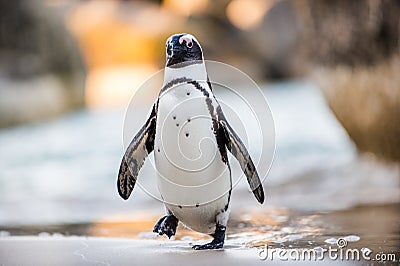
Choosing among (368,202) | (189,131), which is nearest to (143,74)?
(368,202)

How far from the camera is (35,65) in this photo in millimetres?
8492

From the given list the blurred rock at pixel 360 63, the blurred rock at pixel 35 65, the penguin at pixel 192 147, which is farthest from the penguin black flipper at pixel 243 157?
the blurred rock at pixel 35 65

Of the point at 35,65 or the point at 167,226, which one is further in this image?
the point at 35,65

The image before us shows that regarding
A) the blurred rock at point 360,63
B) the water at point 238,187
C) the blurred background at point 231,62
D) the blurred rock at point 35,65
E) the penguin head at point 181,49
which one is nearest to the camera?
the penguin head at point 181,49

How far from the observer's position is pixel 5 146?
7359mm

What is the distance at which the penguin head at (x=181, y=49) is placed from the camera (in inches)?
72.4

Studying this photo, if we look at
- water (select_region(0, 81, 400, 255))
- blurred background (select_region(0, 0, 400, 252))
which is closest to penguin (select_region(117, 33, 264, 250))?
water (select_region(0, 81, 400, 255))

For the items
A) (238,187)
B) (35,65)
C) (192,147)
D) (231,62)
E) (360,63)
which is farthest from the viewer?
(231,62)

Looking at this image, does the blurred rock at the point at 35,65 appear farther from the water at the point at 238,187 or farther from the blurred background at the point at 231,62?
the water at the point at 238,187

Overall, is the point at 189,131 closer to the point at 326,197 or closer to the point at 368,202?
the point at 368,202

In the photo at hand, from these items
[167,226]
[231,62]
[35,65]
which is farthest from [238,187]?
[231,62]

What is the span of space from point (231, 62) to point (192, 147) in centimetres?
950

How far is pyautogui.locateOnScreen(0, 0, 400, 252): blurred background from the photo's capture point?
338 cm

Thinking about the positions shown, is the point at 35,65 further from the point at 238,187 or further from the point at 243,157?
the point at 243,157
